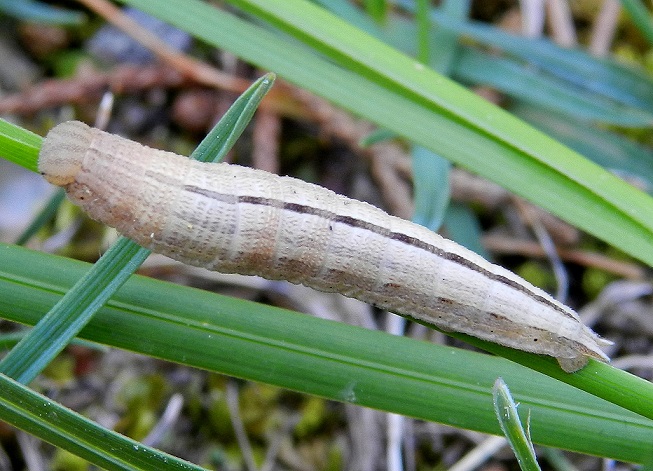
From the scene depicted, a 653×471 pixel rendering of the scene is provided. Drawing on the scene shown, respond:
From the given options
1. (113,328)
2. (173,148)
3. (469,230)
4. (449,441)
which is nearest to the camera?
(113,328)

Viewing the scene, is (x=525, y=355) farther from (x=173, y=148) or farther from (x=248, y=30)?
(x=173, y=148)

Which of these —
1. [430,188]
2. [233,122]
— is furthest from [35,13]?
[430,188]

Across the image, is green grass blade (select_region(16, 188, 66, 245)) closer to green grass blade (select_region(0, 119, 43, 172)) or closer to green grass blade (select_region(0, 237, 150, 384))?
green grass blade (select_region(0, 119, 43, 172))

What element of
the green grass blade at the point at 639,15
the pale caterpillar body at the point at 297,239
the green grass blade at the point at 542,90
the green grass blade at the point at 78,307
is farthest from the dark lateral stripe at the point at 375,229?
the green grass blade at the point at 639,15

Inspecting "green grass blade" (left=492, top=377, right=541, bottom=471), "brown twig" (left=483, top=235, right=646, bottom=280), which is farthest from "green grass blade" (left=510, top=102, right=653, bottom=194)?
"green grass blade" (left=492, top=377, right=541, bottom=471)

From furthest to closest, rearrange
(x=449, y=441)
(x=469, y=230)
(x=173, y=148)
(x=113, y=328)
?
(x=173, y=148), (x=469, y=230), (x=449, y=441), (x=113, y=328)

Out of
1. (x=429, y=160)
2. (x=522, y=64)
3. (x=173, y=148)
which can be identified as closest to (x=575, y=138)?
(x=522, y=64)

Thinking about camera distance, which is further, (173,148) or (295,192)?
(173,148)
